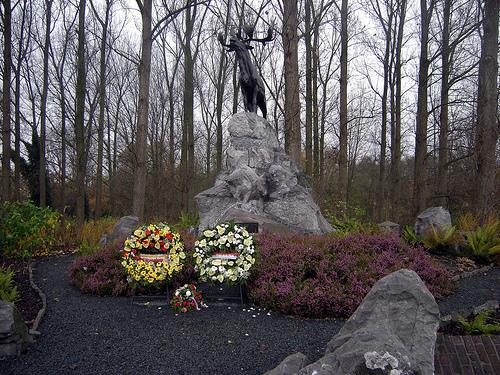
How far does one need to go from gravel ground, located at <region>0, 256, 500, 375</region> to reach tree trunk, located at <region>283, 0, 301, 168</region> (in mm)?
8771

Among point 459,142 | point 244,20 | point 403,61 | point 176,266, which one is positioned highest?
point 244,20

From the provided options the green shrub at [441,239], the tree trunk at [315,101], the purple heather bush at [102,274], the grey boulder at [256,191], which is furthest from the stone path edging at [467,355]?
the tree trunk at [315,101]

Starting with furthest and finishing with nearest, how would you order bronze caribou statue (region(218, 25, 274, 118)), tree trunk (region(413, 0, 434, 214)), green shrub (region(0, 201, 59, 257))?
tree trunk (region(413, 0, 434, 214)) < bronze caribou statue (region(218, 25, 274, 118)) < green shrub (region(0, 201, 59, 257))

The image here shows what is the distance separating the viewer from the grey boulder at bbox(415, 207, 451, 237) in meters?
10.7

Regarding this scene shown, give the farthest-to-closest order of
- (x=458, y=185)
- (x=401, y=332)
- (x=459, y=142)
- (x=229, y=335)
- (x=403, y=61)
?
(x=459, y=142)
(x=403, y=61)
(x=458, y=185)
(x=229, y=335)
(x=401, y=332)

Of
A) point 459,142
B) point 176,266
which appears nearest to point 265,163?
point 176,266

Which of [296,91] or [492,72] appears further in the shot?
[296,91]

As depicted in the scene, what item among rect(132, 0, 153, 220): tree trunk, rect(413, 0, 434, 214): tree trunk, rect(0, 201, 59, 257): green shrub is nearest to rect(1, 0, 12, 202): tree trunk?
rect(0, 201, 59, 257): green shrub

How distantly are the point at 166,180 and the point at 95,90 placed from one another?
6.54 metres

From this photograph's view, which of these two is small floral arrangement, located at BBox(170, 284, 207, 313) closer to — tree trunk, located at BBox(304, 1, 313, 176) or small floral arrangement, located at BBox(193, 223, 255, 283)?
small floral arrangement, located at BBox(193, 223, 255, 283)

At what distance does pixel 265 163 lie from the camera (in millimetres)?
9875

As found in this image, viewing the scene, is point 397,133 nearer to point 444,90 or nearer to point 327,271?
point 444,90

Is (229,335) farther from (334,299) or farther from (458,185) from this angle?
(458,185)

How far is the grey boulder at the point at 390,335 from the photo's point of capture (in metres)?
2.33
